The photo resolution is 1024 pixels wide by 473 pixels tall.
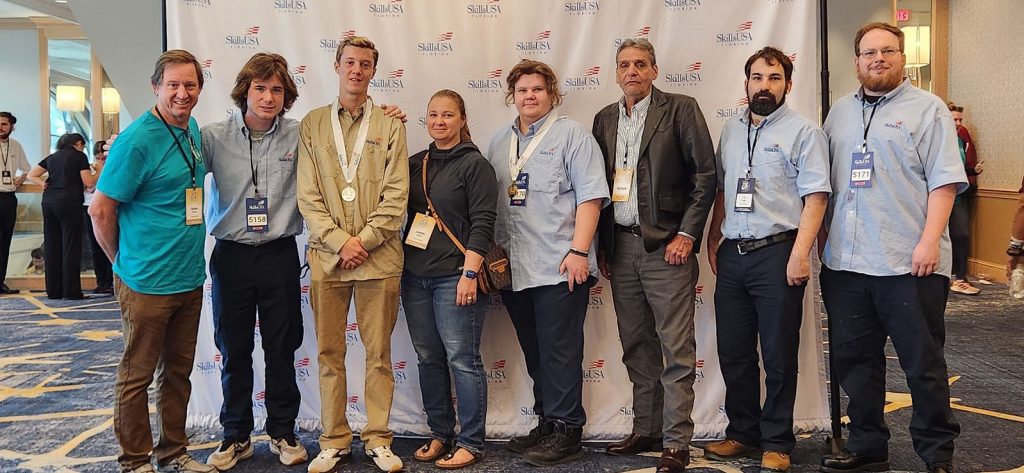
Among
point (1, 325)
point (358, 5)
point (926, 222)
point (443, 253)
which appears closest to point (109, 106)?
point (1, 325)

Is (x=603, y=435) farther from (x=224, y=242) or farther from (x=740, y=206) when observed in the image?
(x=224, y=242)

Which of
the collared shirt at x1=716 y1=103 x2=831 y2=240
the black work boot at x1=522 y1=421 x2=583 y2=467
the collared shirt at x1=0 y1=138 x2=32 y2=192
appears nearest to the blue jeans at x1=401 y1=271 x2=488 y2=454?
the black work boot at x1=522 y1=421 x2=583 y2=467

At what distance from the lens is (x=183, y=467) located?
288cm

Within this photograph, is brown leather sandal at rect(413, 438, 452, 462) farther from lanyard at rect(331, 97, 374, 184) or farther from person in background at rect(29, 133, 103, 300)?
person in background at rect(29, 133, 103, 300)

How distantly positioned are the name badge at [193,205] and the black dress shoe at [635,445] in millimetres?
1868

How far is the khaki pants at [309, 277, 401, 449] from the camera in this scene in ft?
9.56

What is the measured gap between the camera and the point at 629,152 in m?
3.02

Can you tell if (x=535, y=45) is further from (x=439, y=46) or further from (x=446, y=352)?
(x=446, y=352)

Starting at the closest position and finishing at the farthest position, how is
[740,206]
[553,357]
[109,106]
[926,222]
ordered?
[926,222], [740,206], [553,357], [109,106]

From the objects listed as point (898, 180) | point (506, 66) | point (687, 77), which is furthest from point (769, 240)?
point (506, 66)

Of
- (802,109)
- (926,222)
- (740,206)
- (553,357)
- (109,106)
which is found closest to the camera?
(926,222)

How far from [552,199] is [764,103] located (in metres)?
0.87

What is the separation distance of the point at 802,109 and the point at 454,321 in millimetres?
1754

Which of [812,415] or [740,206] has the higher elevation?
[740,206]
